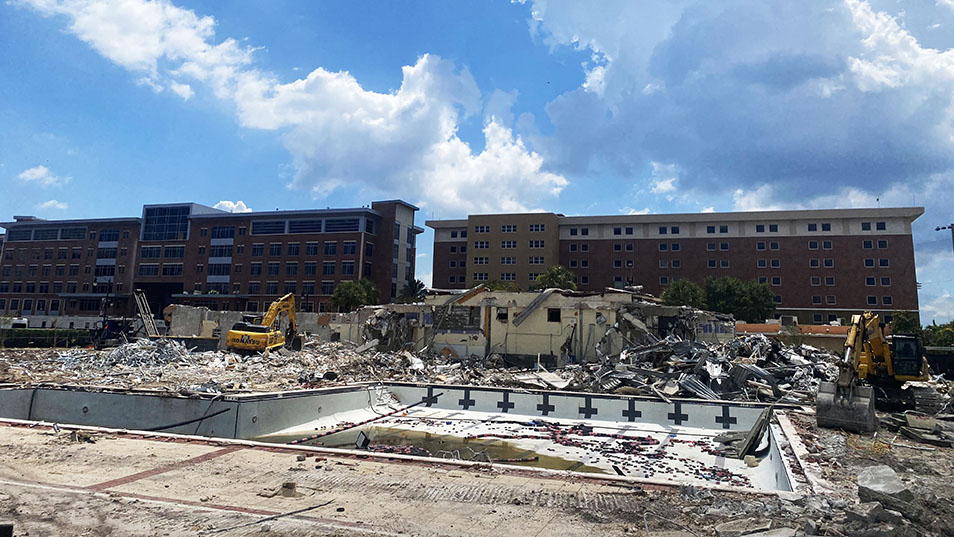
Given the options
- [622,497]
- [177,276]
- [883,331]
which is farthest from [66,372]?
[177,276]

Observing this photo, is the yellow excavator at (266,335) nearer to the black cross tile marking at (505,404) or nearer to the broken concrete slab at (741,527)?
the black cross tile marking at (505,404)

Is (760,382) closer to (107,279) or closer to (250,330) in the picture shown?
(250,330)

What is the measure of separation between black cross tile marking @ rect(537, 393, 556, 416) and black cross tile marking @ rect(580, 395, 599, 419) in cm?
92

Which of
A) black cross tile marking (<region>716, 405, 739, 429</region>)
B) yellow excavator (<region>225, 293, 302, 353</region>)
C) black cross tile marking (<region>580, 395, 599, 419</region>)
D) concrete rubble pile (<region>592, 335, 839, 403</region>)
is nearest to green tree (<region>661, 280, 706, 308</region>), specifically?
concrete rubble pile (<region>592, 335, 839, 403</region>)

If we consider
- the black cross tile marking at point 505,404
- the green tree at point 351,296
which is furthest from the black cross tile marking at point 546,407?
the green tree at point 351,296

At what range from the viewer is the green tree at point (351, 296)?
65000mm

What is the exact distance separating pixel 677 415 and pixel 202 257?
78.1 metres

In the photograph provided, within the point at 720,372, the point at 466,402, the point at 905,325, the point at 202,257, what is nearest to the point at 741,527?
the point at 466,402

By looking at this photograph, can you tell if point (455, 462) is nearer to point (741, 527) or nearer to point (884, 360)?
point (741, 527)

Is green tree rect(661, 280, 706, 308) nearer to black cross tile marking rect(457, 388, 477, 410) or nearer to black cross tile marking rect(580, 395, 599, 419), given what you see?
black cross tile marking rect(580, 395, 599, 419)

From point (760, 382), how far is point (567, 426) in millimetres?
8552

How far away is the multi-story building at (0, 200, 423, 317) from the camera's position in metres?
74.6

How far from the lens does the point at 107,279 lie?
269ft

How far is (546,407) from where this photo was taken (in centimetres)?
1688
